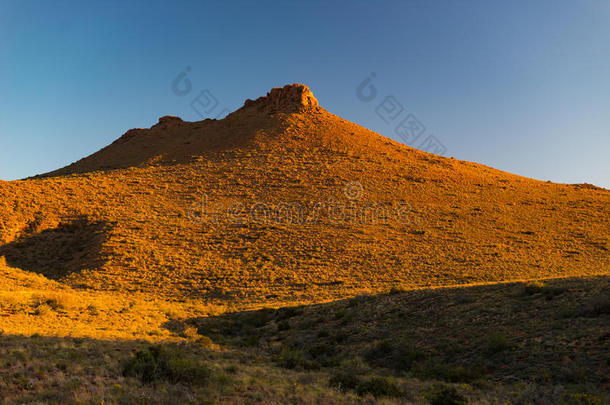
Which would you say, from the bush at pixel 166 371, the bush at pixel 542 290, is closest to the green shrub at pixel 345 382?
the bush at pixel 166 371

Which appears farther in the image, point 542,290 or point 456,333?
point 542,290

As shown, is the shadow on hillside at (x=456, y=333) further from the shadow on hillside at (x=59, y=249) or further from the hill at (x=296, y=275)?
the shadow on hillside at (x=59, y=249)

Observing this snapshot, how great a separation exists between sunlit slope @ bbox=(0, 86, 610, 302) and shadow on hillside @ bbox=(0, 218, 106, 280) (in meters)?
0.14

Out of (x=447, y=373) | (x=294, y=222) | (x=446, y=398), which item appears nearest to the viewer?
(x=446, y=398)

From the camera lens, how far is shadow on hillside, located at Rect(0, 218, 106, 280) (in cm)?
2991

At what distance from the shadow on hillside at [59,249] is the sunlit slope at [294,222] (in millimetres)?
142

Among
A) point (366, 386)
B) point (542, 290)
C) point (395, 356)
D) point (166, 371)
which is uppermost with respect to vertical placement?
point (542, 290)

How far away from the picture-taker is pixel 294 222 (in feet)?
123

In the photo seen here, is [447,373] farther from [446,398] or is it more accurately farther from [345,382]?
[345,382]

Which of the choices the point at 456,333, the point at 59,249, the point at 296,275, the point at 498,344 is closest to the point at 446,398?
the point at 498,344

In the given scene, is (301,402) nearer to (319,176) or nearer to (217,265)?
(217,265)

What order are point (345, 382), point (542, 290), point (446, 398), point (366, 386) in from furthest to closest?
point (542, 290) → point (345, 382) → point (366, 386) → point (446, 398)

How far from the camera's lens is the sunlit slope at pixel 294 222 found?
2803 centimetres

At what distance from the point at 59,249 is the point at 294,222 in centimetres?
2219
